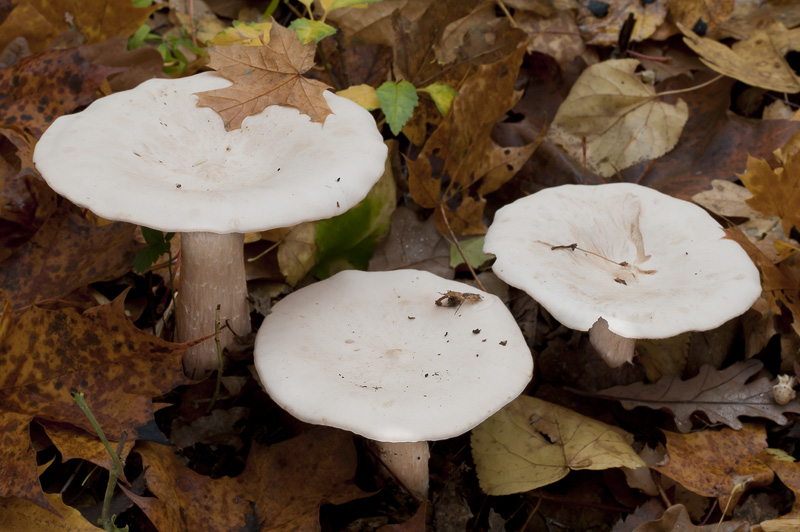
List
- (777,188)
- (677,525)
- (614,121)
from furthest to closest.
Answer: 1. (614,121)
2. (777,188)
3. (677,525)

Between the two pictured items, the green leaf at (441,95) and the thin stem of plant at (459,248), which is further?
the green leaf at (441,95)

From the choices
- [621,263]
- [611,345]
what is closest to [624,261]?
[621,263]

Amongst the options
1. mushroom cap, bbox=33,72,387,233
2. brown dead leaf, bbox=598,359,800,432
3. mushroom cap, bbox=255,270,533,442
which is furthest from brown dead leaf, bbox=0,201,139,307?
brown dead leaf, bbox=598,359,800,432

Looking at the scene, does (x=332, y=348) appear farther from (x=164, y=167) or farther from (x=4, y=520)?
(x=4, y=520)

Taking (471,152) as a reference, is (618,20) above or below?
above

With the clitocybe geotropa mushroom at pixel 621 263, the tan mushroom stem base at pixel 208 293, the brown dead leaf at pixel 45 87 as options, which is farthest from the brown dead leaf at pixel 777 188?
the brown dead leaf at pixel 45 87

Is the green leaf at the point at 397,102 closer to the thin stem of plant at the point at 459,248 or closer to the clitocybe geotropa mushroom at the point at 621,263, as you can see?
the thin stem of plant at the point at 459,248

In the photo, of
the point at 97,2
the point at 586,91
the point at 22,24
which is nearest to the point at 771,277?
the point at 586,91

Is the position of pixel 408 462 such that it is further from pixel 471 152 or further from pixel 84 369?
pixel 471 152
